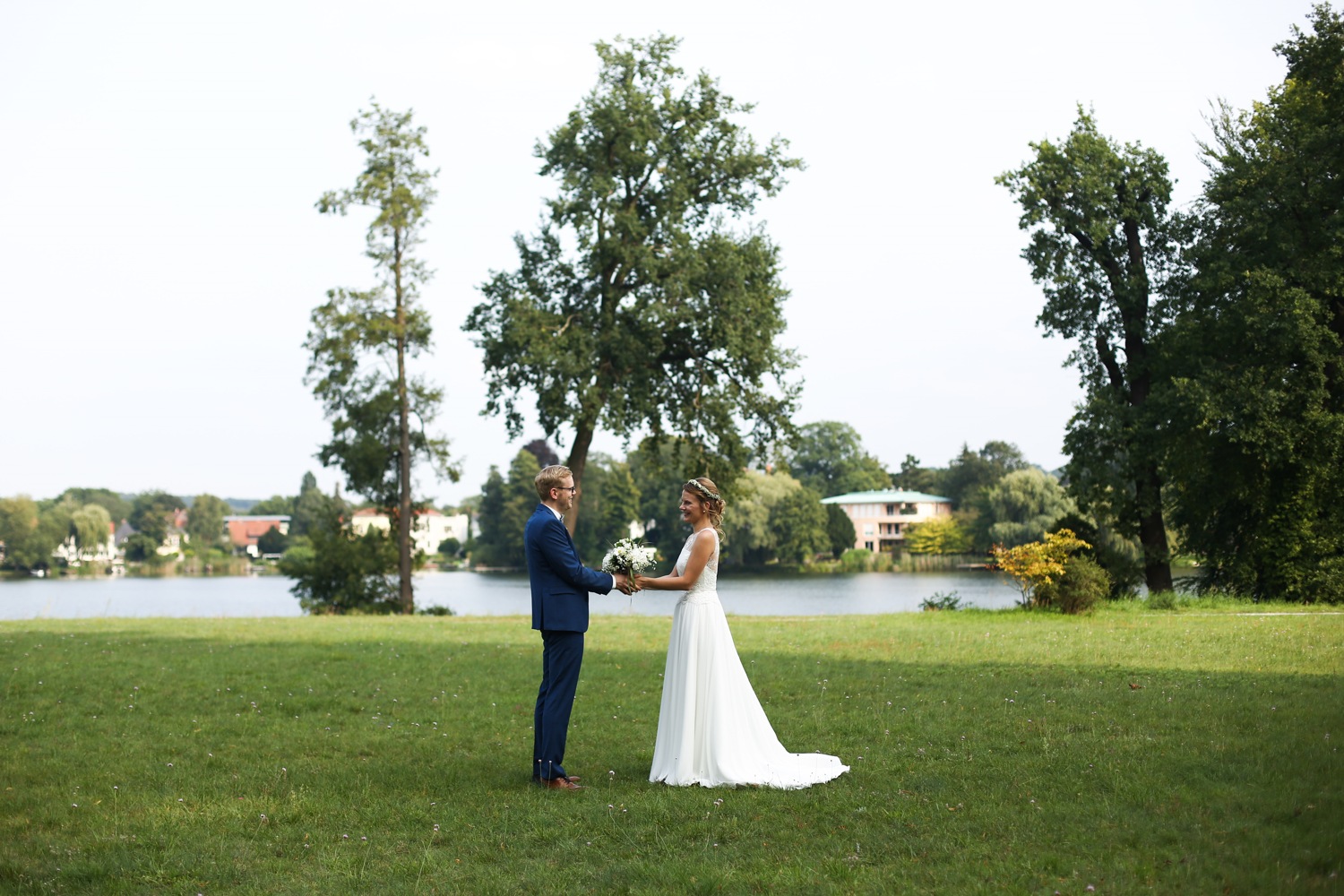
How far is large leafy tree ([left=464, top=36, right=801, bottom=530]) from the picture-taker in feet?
96.3

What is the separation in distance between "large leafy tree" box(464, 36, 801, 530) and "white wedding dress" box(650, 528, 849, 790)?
2057cm

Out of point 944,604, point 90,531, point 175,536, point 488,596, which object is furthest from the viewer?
point 175,536

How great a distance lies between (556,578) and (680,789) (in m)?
1.80

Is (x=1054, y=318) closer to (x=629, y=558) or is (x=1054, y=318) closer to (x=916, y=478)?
(x=629, y=558)

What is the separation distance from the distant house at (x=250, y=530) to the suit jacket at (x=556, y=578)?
12255 cm

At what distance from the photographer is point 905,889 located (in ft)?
17.1

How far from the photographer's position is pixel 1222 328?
24.4 m

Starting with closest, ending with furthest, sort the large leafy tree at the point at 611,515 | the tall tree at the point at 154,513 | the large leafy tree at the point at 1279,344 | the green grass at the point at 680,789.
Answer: the green grass at the point at 680,789 < the large leafy tree at the point at 1279,344 < the large leafy tree at the point at 611,515 < the tall tree at the point at 154,513

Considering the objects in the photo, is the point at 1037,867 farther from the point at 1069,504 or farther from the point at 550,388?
the point at 1069,504

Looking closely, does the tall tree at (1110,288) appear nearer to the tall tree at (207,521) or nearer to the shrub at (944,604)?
the shrub at (944,604)

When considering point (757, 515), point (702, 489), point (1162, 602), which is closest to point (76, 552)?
point (757, 515)

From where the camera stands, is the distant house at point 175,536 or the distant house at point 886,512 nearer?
the distant house at point 175,536

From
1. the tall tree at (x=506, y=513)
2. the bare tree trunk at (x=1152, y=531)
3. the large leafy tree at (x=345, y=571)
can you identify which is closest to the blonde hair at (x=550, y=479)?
the bare tree trunk at (x=1152, y=531)

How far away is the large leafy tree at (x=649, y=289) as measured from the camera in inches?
1156
